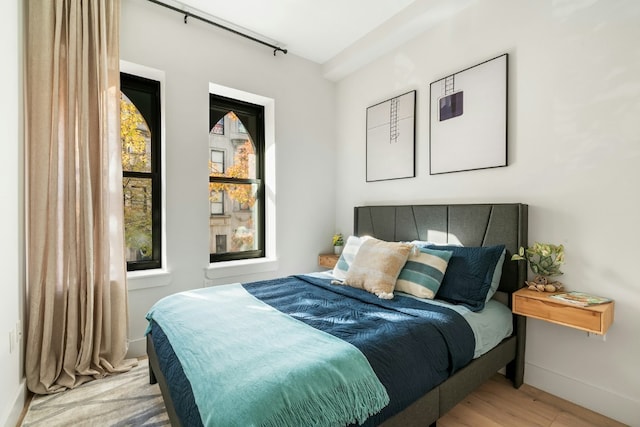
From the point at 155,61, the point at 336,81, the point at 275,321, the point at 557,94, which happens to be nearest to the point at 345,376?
the point at 275,321

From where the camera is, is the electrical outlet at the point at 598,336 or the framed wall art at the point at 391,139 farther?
the framed wall art at the point at 391,139

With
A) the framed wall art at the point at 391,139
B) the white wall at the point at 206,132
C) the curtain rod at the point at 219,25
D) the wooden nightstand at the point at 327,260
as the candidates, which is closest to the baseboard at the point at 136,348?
the white wall at the point at 206,132

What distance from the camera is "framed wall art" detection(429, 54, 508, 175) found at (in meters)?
2.27

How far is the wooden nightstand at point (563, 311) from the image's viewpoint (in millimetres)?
1616

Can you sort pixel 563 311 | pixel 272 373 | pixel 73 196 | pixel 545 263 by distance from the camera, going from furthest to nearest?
pixel 73 196, pixel 545 263, pixel 563 311, pixel 272 373

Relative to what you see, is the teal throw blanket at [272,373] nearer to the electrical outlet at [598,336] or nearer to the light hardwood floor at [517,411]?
the light hardwood floor at [517,411]

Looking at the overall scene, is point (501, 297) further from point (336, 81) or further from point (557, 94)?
point (336, 81)

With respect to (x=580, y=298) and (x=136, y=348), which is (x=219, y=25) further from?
(x=580, y=298)

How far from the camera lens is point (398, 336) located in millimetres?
1464

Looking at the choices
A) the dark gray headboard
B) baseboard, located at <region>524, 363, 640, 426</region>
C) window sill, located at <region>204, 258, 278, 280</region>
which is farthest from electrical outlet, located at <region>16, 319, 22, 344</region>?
baseboard, located at <region>524, 363, 640, 426</region>

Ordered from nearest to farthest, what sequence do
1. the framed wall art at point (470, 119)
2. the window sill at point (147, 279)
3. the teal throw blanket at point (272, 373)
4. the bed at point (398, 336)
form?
1. the teal throw blanket at point (272, 373)
2. the bed at point (398, 336)
3. the framed wall art at point (470, 119)
4. the window sill at point (147, 279)

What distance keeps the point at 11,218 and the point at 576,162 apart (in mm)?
3348

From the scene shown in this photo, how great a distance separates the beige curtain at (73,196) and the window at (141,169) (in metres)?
0.40

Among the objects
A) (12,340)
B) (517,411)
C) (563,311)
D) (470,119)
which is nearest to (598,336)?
(563,311)
